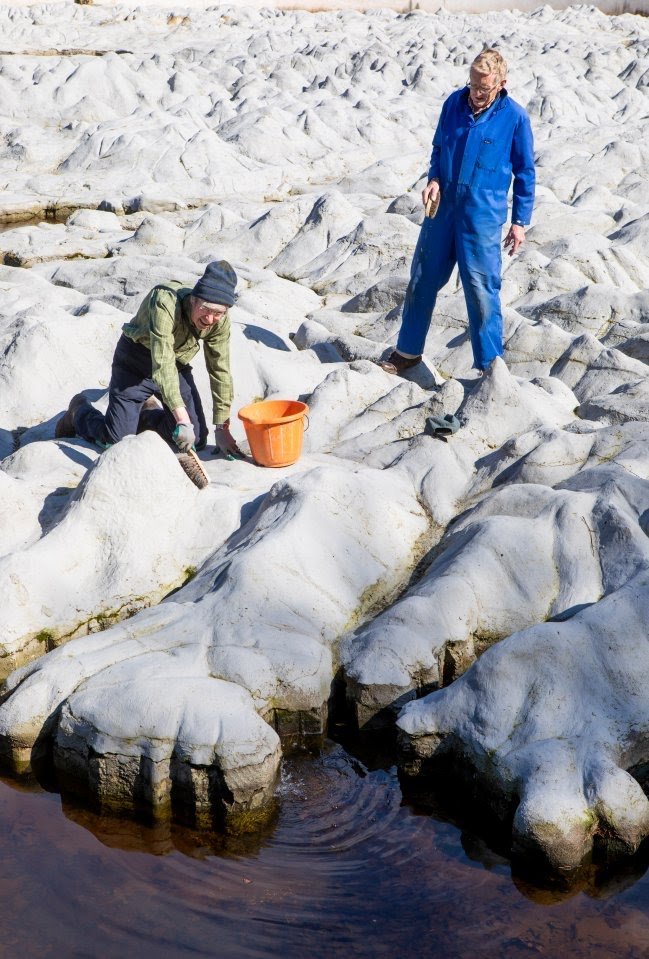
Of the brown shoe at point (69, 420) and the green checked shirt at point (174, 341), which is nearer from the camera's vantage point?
the green checked shirt at point (174, 341)

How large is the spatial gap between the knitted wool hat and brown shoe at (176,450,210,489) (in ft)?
2.19

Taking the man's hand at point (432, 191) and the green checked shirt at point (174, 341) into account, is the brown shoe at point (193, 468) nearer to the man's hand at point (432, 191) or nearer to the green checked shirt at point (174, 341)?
the green checked shirt at point (174, 341)

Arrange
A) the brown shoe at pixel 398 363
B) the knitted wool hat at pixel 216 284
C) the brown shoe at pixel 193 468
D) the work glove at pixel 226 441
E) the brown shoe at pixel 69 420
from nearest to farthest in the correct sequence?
1. the knitted wool hat at pixel 216 284
2. the brown shoe at pixel 193 468
3. the work glove at pixel 226 441
4. the brown shoe at pixel 69 420
5. the brown shoe at pixel 398 363

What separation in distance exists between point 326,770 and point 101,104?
13866mm

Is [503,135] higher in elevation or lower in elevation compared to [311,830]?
higher

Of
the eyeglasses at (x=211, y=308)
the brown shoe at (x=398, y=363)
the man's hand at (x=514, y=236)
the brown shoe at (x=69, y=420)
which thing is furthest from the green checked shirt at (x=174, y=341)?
the man's hand at (x=514, y=236)

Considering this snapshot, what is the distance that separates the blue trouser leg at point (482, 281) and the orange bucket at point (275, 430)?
1.24 metres

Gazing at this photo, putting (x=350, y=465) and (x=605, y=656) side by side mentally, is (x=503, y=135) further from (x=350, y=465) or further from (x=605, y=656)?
(x=605, y=656)

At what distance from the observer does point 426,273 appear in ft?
18.4

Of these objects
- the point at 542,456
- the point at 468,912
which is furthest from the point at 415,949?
the point at 542,456

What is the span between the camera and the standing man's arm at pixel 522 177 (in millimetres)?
5242

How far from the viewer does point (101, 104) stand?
15.3m

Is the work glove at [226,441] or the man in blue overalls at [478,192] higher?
the man in blue overalls at [478,192]

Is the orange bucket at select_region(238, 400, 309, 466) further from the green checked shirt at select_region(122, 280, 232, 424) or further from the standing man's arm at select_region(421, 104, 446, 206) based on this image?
the standing man's arm at select_region(421, 104, 446, 206)
